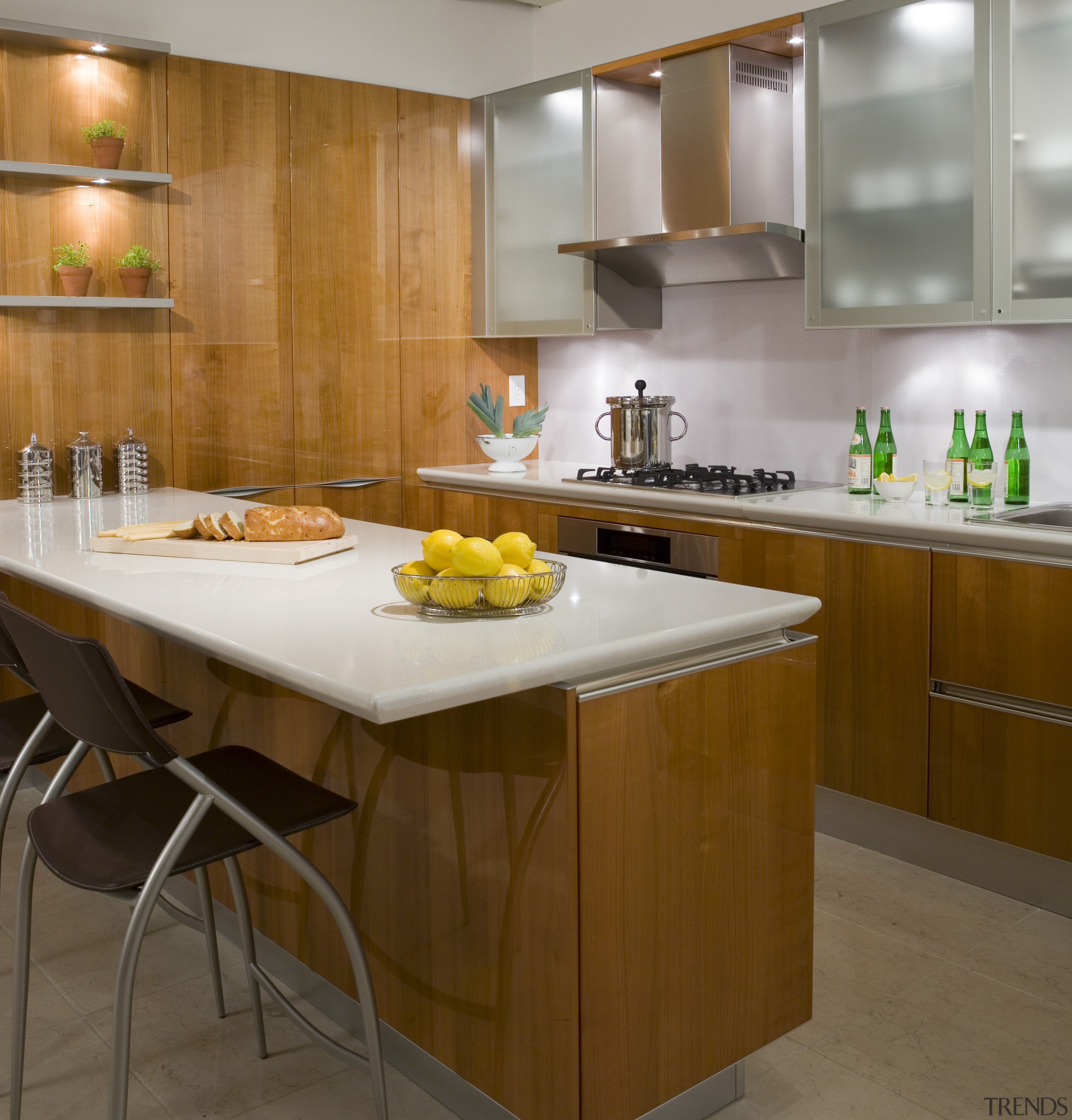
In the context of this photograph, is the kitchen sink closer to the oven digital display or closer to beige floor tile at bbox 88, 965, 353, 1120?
the oven digital display

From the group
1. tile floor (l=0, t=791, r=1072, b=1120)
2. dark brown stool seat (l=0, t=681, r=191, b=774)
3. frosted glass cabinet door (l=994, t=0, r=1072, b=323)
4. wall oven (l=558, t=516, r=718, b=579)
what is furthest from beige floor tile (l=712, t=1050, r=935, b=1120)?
frosted glass cabinet door (l=994, t=0, r=1072, b=323)

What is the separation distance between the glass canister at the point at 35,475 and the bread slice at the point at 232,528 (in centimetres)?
134

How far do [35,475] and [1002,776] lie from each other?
2904mm

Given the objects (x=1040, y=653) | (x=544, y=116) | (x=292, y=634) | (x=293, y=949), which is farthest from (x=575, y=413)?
(x=292, y=634)

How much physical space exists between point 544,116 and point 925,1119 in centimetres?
358

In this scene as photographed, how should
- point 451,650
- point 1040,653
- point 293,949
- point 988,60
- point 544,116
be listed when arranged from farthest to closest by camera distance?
point 544,116, point 988,60, point 1040,653, point 293,949, point 451,650

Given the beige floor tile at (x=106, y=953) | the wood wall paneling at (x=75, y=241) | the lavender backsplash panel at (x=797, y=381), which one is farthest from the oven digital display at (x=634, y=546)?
the beige floor tile at (x=106, y=953)

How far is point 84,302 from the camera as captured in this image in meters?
3.61

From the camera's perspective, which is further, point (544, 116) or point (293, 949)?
point (544, 116)

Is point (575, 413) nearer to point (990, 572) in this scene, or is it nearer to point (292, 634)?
point (990, 572)

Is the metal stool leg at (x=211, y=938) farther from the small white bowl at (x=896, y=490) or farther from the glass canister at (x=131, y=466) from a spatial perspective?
the small white bowl at (x=896, y=490)

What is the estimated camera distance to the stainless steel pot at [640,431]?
4.05m

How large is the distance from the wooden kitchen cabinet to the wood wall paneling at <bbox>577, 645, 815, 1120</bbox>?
1042mm

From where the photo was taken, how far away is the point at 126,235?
3812 mm
